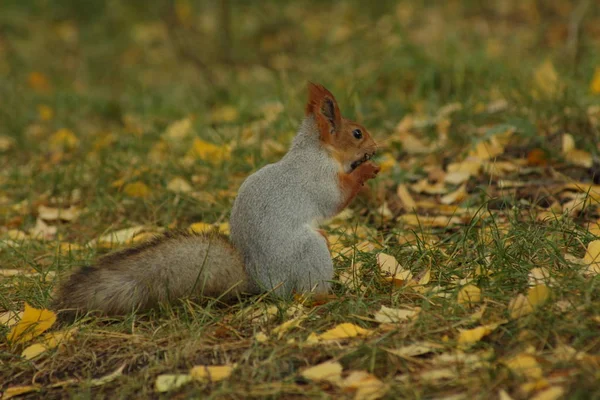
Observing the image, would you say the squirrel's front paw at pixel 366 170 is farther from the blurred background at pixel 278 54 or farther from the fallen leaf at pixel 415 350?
the blurred background at pixel 278 54

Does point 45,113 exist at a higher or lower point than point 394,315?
higher

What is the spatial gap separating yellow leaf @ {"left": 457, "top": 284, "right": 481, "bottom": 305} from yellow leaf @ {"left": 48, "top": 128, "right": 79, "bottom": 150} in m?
3.33

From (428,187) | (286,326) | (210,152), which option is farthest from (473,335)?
(210,152)

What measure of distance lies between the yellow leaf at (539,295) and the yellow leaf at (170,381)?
1.01 metres

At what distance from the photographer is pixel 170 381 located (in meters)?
2.23

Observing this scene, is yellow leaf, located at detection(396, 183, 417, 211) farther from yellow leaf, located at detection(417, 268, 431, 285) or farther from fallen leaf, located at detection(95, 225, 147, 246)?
fallen leaf, located at detection(95, 225, 147, 246)

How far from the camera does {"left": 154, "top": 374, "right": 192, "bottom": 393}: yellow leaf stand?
7.25 ft

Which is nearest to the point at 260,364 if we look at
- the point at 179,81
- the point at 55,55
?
the point at 179,81

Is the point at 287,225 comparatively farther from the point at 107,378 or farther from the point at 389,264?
the point at 107,378

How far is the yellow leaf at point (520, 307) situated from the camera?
230 cm

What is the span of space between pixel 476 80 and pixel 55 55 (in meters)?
4.61

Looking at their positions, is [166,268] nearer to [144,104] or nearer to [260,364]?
[260,364]

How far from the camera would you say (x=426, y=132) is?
15.2ft

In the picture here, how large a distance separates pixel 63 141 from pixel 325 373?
140 inches
